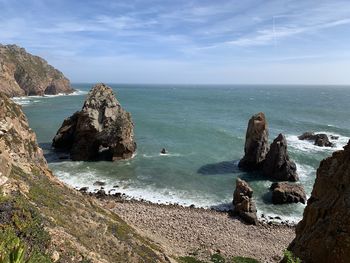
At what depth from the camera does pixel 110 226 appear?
23.2 m

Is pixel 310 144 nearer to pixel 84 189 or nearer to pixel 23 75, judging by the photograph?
pixel 84 189

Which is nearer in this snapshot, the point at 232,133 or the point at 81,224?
the point at 81,224

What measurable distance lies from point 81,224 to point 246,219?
23556mm

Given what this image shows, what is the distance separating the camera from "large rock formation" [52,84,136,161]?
5990cm

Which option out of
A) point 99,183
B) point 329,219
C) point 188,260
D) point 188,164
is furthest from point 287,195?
point 329,219

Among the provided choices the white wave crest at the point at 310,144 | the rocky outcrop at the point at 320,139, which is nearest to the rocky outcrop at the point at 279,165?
the white wave crest at the point at 310,144

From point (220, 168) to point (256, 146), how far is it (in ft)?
23.2

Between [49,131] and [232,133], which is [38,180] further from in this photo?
[232,133]

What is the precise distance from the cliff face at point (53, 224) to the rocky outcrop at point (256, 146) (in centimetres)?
3511

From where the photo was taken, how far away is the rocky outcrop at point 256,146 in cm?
5678

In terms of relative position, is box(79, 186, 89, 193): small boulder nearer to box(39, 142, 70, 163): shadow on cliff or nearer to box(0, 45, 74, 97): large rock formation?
box(39, 142, 70, 163): shadow on cliff

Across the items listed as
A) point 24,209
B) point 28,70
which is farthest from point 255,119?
point 28,70

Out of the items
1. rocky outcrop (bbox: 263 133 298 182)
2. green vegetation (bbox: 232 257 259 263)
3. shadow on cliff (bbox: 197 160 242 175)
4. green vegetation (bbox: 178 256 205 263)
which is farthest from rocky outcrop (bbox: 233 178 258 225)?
green vegetation (bbox: 178 256 205 263)

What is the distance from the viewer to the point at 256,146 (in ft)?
187
